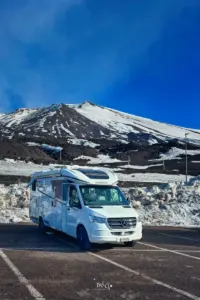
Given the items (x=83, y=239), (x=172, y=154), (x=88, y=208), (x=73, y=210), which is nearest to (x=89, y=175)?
(x=73, y=210)

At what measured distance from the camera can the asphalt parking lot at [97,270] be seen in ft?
25.9

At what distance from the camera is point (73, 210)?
1395 cm

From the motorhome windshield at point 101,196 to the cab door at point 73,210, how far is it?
0.89ft

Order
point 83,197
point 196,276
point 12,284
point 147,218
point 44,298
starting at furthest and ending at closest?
point 147,218, point 83,197, point 196,276, point 12,284, point 44,298

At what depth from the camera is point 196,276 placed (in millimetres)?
9477

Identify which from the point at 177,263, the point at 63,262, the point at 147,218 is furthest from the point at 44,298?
the point at 147,218

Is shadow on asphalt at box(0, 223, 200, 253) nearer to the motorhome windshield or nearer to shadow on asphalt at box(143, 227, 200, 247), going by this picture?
shadow on asphalt at box(143, 227, 200, 247)

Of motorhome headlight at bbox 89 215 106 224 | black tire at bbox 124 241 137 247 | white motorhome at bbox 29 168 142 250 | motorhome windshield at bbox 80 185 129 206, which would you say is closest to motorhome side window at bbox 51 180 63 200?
white motorhome at bbox 29 168 142 250

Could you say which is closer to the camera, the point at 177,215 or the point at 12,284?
the point at 12,284

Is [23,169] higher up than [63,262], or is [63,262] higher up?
[23,169]

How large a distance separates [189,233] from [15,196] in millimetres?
11897

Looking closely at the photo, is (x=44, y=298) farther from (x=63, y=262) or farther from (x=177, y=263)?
(x=177, y=263)

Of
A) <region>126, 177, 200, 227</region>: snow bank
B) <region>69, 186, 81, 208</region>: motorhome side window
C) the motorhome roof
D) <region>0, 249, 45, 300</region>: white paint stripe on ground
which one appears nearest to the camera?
<region>0, 249, 45, 300</region>: white paint stripe on ground

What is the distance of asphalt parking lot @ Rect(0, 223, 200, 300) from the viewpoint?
7906 mm
